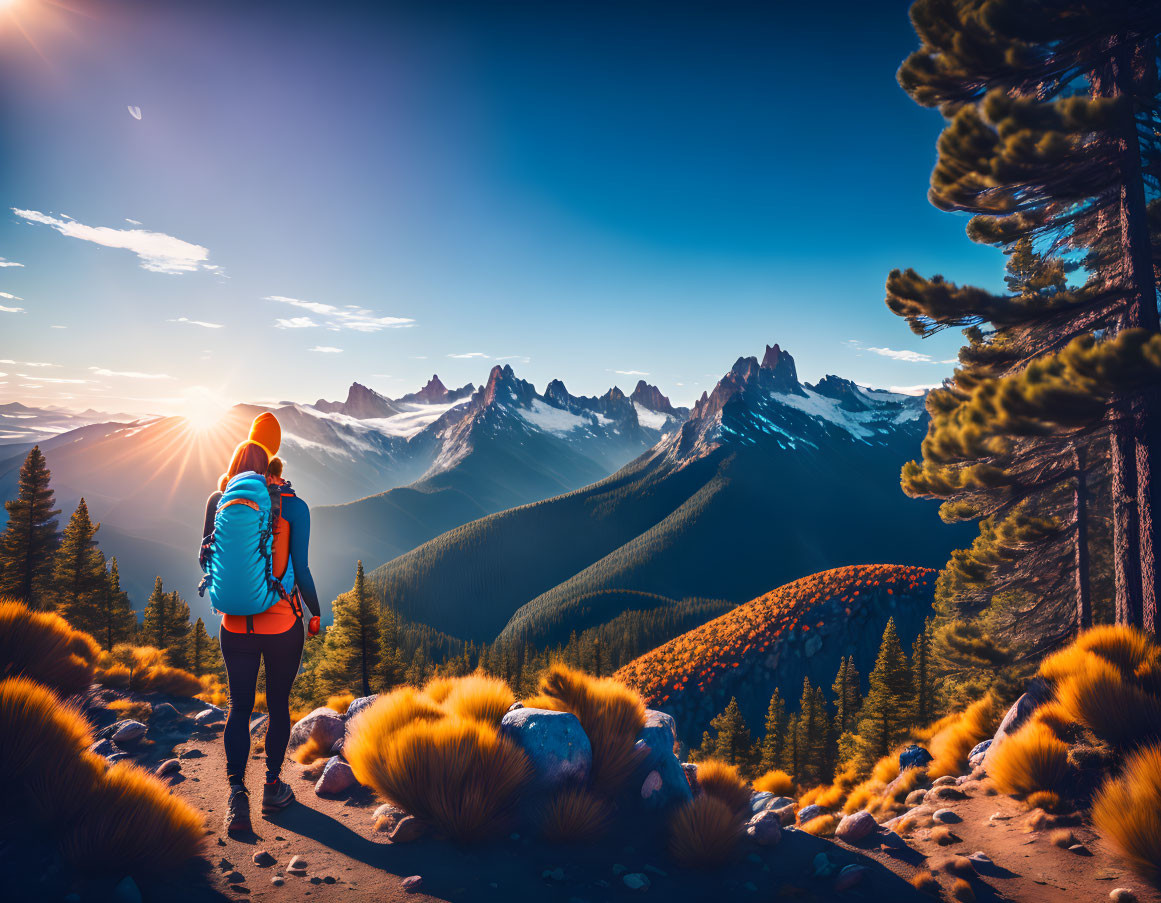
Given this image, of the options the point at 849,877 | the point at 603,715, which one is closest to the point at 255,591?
the point at 603,715

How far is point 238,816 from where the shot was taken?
17.7ft

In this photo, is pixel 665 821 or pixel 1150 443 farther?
pixel 1150 443

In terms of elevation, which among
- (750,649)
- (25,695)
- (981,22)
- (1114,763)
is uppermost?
(981,22)

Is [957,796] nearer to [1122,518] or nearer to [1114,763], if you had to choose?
[1114,763]

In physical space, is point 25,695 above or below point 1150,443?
below

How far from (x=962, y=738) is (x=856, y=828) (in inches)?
224

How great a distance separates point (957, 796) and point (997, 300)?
8856mm

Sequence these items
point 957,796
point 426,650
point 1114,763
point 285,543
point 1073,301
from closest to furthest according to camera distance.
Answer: point 285,543, point 1114,763, point 957,796, point 1073,301, point 426,650

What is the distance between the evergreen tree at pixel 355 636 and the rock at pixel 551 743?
23.7 meters

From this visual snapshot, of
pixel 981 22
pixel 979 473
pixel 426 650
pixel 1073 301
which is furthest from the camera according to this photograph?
pixel 426 650

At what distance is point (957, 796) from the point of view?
7816 mm

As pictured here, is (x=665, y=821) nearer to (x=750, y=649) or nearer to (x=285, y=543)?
(x=285, y=543)

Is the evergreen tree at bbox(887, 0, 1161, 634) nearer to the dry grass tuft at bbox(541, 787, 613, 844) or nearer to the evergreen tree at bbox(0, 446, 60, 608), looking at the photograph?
the dry grass tuft at bbox(541, 787, 613, 844)

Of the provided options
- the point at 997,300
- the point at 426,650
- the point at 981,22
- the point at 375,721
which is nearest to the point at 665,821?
the point at 375,721
